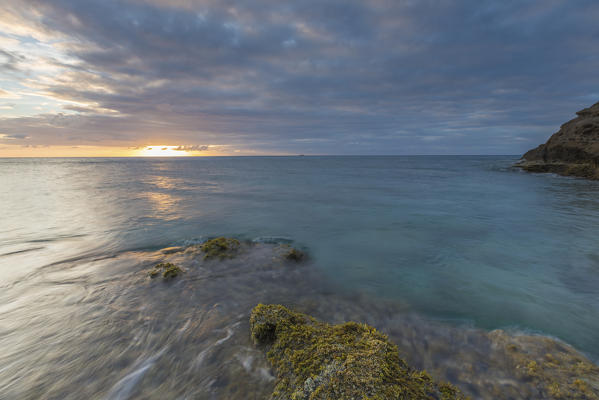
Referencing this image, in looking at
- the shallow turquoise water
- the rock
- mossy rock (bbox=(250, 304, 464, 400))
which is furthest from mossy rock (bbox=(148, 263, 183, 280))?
mossy rock (bbox=(250, 304, 464, 400))

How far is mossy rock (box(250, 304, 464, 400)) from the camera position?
2631mm

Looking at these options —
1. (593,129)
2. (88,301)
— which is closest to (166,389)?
(88,301)

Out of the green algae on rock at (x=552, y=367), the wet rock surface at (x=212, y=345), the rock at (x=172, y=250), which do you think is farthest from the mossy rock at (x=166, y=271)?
the green algae on rock at (x=552, y=367)

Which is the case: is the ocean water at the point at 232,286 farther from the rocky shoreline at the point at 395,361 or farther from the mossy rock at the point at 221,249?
the mossy rock at the point at 221,249

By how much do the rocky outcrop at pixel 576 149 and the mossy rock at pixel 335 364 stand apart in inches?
1493

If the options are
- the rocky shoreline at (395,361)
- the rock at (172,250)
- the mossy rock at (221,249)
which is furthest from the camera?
the rock at (172,250)

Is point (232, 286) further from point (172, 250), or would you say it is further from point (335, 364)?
point (172, 250)

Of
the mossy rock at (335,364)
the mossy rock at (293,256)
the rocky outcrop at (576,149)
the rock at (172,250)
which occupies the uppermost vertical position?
the rocky outcrop at (576,149)

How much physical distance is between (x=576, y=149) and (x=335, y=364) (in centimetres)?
4822

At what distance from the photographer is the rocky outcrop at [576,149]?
28.9 m

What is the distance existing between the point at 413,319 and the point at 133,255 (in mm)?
8428

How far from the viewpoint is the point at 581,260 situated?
297 inches

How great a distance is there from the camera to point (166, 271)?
6191 mm

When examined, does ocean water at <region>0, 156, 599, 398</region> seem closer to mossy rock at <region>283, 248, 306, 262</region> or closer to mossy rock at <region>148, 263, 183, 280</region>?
mossy rock at <region>148, 263, 183, 280</region>
